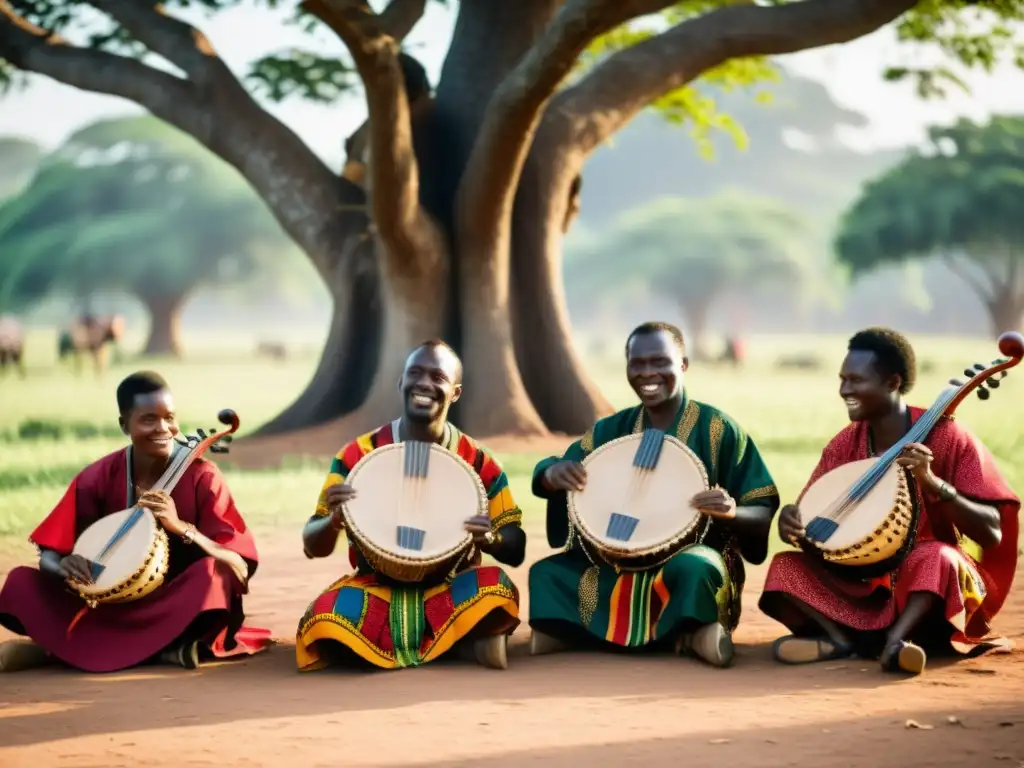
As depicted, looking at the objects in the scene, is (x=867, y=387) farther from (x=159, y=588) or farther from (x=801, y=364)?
(x=801, y=364)

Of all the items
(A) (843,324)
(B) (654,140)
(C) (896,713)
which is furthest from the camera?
(B) (654,140)

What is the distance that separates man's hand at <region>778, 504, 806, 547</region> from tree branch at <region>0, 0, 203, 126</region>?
10.0 meters

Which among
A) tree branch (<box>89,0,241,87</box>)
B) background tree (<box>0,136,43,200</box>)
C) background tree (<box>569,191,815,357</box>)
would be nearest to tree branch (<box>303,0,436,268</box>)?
tree branch (<box>89,0,241,87</box>)

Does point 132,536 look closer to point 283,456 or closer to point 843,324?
point 283,456

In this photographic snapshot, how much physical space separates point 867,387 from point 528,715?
189 centimetres

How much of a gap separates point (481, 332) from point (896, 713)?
9.50 meters

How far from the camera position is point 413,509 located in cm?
586

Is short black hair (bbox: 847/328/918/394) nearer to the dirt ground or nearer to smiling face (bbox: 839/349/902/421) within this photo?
smiling face (bbox: 839/349/902/421)

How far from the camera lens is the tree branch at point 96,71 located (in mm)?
14586

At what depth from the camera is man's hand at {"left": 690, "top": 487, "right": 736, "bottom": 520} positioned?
18.9ft

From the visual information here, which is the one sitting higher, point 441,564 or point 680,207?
point 680,207

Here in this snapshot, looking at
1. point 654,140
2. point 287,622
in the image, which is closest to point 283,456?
point 287,622

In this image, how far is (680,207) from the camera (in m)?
70.5

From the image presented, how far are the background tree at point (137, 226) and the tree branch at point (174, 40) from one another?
120ft
